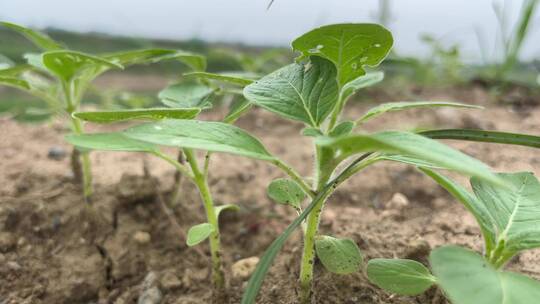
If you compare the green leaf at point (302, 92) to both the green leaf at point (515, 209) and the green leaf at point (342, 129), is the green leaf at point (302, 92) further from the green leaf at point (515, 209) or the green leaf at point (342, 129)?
the green leaf at point (515, 209)

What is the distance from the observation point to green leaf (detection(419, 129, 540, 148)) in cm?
76

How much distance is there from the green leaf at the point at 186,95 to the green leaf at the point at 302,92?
0.64 ft

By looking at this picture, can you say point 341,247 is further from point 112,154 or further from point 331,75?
point 112,154

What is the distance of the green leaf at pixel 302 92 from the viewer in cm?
73

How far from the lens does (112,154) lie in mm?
1807

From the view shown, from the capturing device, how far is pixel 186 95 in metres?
1.05

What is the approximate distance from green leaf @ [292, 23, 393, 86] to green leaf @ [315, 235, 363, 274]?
0.31 m

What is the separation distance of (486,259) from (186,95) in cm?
72

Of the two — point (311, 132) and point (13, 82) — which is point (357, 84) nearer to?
point (311, 132)

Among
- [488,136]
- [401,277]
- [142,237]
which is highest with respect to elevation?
[488,136]

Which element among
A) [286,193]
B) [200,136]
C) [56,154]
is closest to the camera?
[200,136]

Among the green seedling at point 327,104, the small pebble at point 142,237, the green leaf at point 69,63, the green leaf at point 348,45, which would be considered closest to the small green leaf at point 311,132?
the green seedling at point 327,104

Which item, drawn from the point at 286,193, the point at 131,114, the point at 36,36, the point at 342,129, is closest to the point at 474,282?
the point at 342,129

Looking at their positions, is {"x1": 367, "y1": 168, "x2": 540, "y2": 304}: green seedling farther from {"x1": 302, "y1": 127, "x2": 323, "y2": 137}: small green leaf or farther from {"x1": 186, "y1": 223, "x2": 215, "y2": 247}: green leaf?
{"x1": 186, "y1": 223, "x2": 215, "y2": 247}: green leaf
